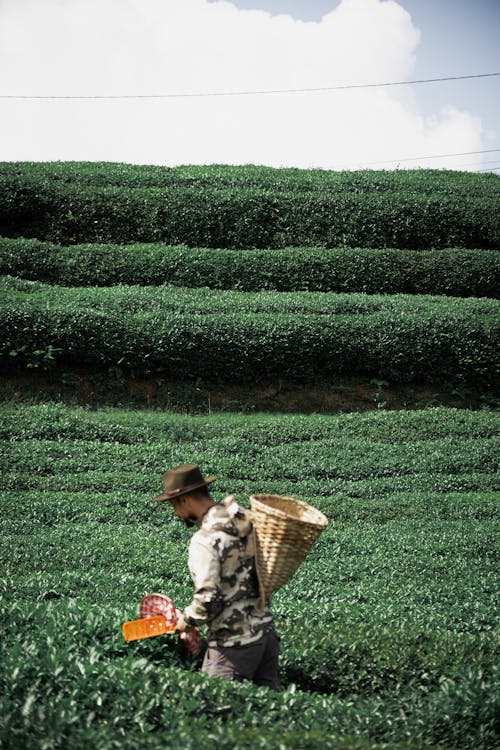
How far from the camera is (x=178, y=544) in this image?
33.0ft

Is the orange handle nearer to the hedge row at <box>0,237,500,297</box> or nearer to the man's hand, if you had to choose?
the man's hand

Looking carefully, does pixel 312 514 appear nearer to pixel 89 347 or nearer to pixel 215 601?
pixel 215 601

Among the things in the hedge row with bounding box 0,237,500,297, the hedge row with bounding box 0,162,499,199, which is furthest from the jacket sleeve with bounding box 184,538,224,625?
the hedge row with bounding box 0,162,499,199

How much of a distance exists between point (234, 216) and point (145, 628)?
19890 mm

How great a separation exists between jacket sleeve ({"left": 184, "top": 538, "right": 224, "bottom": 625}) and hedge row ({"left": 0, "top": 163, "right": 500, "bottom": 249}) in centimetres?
1943

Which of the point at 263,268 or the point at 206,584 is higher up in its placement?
the point at 263,268

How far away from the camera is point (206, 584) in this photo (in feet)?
15.6

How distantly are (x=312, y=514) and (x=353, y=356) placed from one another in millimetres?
12560

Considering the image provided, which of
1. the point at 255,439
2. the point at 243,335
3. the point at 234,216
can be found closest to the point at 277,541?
the point at 255,439

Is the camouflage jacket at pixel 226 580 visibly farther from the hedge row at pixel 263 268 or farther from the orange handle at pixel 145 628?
the hedge row at pixel 263 268

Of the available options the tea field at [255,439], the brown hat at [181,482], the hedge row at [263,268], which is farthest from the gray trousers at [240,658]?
the hedge row at [263,268]

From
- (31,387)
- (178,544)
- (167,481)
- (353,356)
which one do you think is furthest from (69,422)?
(167,481)

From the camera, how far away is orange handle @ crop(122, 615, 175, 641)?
16.8ft

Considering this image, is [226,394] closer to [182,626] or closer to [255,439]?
[255,439]
